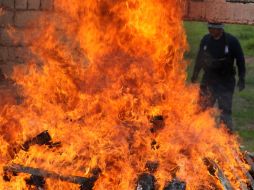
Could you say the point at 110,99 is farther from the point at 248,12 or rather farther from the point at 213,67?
the point at 213,67

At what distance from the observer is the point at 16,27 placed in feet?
22.8

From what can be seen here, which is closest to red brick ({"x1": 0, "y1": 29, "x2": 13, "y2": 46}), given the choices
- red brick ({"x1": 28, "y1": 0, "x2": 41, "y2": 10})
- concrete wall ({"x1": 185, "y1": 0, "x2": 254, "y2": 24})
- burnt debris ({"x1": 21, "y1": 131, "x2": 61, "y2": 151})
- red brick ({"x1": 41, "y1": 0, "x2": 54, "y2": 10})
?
red brick ({"x1": 28, "y1": 0, "x2": 41, "y2": 10})

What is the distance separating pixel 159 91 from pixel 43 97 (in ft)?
4.14

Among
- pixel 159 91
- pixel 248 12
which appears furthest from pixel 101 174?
pixel 248 12

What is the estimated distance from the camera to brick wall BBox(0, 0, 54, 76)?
22.6ft

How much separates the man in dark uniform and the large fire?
1581 mm

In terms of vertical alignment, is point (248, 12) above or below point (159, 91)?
above

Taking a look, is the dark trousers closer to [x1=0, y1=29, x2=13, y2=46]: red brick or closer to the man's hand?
the man's hand

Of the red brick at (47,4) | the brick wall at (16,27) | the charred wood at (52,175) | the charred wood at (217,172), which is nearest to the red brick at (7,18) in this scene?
the brick wall at (16,27)

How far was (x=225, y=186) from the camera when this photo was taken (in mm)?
4379

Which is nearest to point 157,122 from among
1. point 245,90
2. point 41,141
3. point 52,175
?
point 41,141

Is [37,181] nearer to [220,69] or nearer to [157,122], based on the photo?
[157,122]

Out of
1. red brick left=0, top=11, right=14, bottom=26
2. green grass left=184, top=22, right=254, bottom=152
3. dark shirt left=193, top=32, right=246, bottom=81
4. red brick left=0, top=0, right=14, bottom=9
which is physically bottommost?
green grass left=184, top=22, right=254, bottom=152

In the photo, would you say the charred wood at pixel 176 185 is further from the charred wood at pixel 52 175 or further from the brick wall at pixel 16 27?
the brick wall at pixel 16 27
